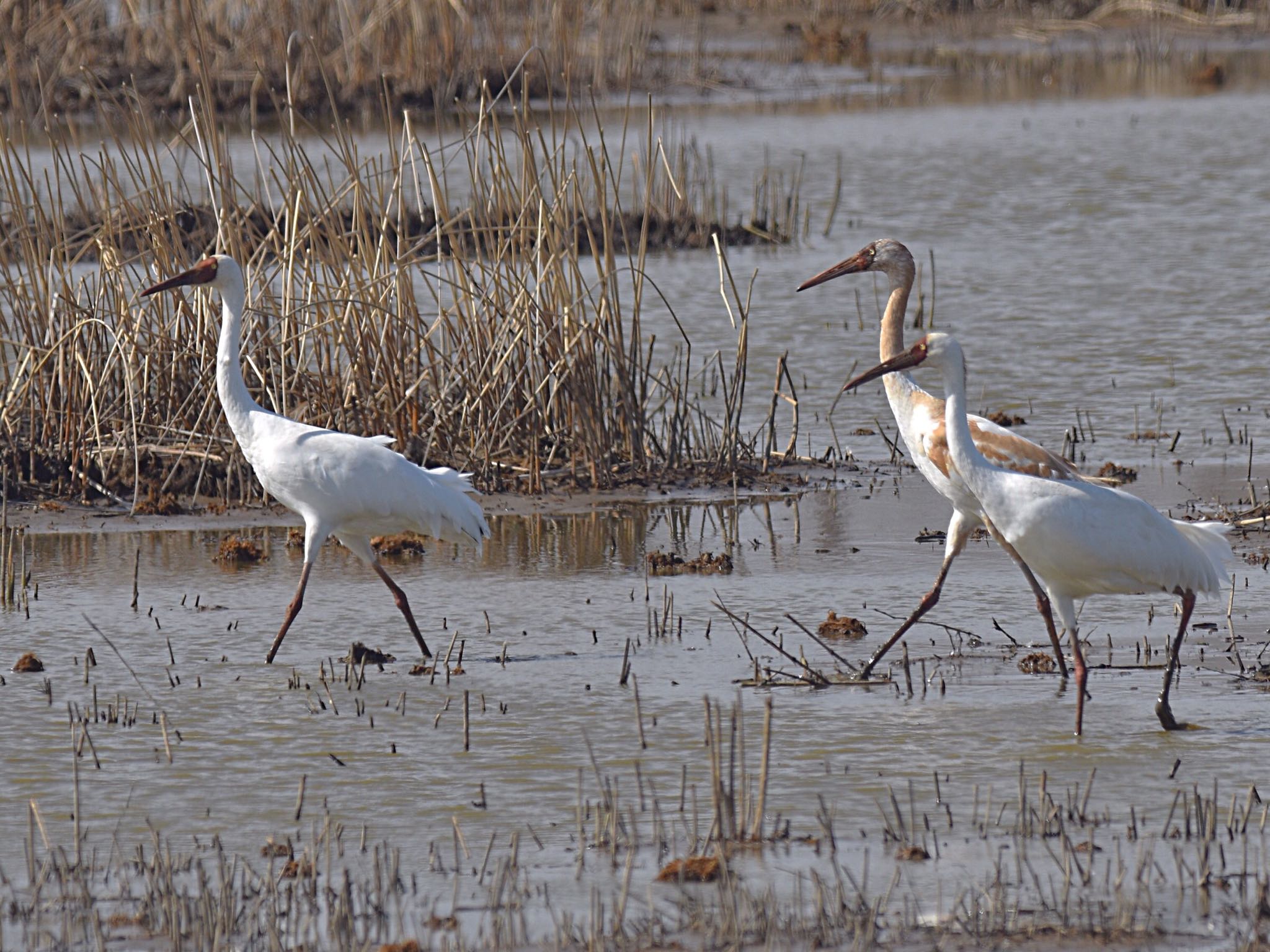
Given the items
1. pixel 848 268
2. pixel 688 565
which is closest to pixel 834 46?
pixel 848 268

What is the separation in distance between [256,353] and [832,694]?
4263 mm

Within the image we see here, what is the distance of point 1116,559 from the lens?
602cm

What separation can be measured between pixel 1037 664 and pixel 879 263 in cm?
237

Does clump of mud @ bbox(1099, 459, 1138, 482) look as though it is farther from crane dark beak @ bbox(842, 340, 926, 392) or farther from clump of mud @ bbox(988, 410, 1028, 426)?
crane dark beak @ bbox(842, 340, 926, 392)

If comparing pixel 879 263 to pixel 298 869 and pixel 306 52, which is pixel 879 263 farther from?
pixel 306 52

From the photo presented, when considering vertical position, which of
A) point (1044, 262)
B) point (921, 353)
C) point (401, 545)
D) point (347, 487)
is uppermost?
point (921, 353)

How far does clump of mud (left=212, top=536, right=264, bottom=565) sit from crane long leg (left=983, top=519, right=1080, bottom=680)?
343 cm

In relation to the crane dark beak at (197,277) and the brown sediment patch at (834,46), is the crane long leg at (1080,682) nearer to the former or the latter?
the crane dark beak at (197,277)

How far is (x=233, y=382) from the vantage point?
7641mm

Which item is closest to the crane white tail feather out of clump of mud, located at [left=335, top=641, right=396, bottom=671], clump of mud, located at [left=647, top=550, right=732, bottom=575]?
clump of mud, located at [left=647, top=550, right=732, bottom=575]

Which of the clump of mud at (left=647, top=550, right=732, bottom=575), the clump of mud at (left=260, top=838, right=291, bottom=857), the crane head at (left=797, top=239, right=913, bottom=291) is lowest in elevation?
the clump of mud at (left=647, top=550, right=732, bottom=575)

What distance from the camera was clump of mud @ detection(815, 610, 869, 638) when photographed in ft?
23.6

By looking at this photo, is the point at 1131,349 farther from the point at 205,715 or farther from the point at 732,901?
the point at 732,901

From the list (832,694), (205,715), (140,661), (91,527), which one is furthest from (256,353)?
(832,694)
